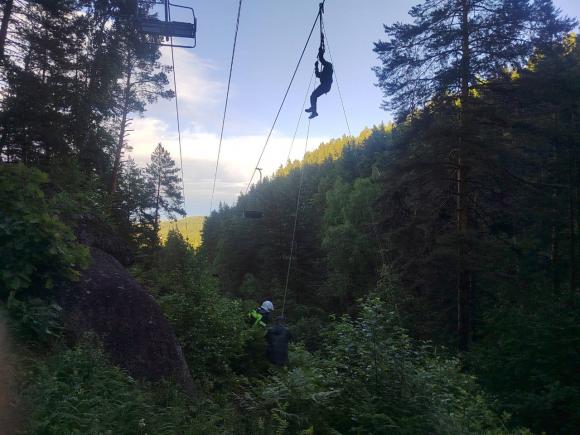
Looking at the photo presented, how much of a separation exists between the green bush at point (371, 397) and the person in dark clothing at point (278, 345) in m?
3.54

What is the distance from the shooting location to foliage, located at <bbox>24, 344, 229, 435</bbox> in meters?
4.30

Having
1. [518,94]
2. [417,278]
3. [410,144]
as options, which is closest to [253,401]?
[417,278]

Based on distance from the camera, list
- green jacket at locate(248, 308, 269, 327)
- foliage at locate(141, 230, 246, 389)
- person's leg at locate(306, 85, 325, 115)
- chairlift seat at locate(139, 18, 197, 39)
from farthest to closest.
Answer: green jacket at locate(248, 308, 269, 327) < chairlift seat at locate(139, 18, 197, 39) < foliage at locate(141, 230, 246, 389) < person's leg at locate(306, 85, 325, 115)

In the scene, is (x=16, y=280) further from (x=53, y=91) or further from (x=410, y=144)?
(x=410, y=144)

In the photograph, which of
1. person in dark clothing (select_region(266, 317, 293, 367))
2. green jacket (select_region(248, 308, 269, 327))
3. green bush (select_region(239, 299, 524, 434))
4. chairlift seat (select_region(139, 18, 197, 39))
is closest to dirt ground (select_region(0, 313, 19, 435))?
green bush (select_region(239, 299, 524, 434))

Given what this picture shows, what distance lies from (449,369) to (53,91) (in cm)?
1679

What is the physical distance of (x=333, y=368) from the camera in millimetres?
7086

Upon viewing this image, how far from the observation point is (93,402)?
16.0 feet

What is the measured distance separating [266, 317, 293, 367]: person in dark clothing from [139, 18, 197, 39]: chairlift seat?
7953 mm

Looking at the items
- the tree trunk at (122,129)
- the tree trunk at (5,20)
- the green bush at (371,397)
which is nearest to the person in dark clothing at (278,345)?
the green bush at (371,397)

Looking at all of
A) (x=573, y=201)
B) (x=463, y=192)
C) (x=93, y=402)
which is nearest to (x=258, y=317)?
(x=93, y=402)

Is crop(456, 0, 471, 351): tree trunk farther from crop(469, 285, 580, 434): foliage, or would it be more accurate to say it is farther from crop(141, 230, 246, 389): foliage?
crop(141, 230, 246, 389): foliage

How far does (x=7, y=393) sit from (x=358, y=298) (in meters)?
11.0

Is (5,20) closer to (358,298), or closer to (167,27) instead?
(167,27)
